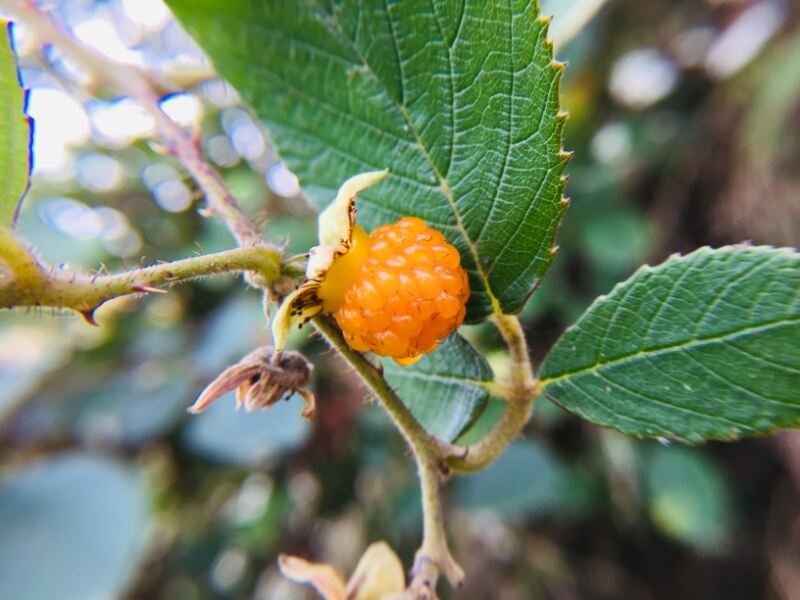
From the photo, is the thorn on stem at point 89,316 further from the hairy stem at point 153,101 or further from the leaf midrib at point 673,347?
the leaf midrib at point 673,347

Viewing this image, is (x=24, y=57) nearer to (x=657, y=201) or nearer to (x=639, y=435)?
(x=639, y=435)

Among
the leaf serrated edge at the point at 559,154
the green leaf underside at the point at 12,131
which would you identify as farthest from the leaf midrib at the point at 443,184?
the green leaf underside at the point at 12,131

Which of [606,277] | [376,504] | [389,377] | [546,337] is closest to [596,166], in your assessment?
[606,277]

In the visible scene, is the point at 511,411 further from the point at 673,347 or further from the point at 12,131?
the point at 12,131

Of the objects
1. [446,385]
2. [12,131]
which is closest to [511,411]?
[446,385]

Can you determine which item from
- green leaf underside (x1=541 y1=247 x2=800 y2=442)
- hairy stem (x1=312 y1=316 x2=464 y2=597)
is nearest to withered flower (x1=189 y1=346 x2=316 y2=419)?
hairy stem (x1=312 y1=316 x2=464 y2=597)

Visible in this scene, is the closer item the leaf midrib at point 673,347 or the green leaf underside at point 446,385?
the leaf midrib at point 673,347
